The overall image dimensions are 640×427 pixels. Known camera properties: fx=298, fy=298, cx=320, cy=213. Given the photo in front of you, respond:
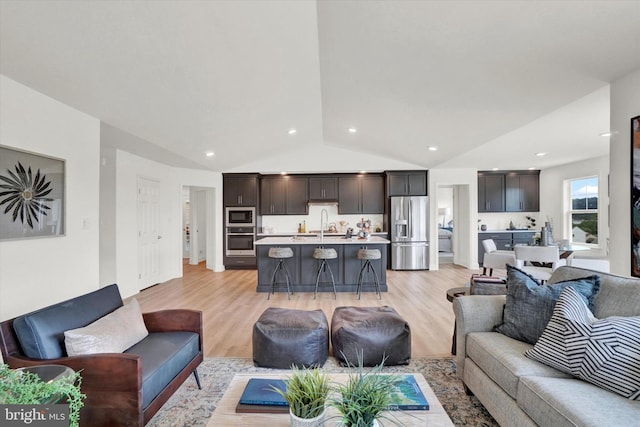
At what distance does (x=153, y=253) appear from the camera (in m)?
5.65

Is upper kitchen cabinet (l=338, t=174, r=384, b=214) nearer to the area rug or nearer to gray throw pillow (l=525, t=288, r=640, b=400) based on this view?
the area rug

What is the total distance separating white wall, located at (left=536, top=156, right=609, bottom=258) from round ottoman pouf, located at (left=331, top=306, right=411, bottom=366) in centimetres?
462

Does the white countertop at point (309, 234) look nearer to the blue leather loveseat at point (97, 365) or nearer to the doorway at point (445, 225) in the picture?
the doorway at point (445, 225)

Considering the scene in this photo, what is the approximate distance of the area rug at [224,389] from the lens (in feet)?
6.41

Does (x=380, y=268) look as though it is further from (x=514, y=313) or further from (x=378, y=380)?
(x=378, y=380)

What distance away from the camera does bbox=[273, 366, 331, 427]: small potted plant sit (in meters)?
1.20

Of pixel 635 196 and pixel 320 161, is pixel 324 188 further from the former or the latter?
pixel 635 196

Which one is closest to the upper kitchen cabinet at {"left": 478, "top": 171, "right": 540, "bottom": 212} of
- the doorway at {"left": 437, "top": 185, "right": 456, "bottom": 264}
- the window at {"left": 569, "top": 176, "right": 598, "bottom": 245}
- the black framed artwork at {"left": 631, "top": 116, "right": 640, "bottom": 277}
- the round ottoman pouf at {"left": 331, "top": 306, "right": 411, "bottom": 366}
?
the window at {"left": 569, "top": 176, "right": 598, "bottom": 245}

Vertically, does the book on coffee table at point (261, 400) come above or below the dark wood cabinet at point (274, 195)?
below

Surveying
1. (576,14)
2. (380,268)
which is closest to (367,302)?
(380,268)

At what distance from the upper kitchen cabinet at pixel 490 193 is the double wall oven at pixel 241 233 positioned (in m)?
5.62

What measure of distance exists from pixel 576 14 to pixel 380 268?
4018 mm

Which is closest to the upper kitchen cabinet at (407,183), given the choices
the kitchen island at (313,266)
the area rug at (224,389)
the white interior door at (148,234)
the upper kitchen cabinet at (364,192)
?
the upper kitchen cabinet at (364,192)

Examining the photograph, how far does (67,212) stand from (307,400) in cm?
310
